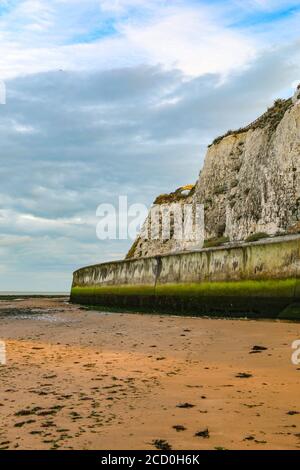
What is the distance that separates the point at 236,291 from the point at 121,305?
7.03m

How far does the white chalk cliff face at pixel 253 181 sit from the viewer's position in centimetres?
1931

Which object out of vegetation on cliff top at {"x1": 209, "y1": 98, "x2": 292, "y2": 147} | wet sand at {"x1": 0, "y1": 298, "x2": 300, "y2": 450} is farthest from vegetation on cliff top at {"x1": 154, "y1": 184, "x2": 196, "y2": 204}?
wet sand at {"x1": 0, "y1": 298, "x2": 300, "y2": 450}

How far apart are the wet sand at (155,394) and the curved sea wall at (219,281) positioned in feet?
7.40

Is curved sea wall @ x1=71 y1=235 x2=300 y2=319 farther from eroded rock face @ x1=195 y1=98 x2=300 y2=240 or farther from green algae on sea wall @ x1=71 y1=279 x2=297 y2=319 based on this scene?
eroded rock face @ x1=195 y1=98 x2=300 y2=240

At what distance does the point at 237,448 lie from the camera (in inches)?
92.8

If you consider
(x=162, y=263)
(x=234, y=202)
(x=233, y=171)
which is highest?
(x=233, y=171)

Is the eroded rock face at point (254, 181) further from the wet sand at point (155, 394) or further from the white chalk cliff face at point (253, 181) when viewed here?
the wet sand at point (155, 394)

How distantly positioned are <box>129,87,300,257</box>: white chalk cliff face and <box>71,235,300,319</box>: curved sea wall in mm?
5816

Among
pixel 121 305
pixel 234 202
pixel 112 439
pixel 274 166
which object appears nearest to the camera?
pixel 112 439

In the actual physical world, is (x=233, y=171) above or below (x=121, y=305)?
above

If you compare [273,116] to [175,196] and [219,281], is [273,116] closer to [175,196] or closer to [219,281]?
[175,196]

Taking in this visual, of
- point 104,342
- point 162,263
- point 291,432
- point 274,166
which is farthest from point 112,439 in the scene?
point 274,166

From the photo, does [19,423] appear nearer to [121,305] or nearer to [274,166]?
[121,305]

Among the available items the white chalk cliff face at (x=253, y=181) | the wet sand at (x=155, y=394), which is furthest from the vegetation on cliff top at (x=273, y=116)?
the wet sand at (x=155, y=394)
